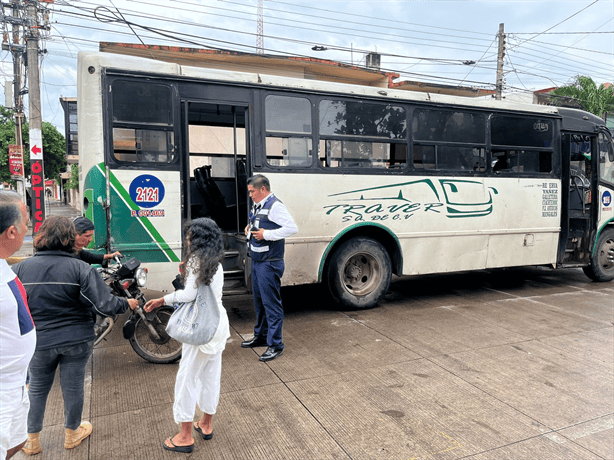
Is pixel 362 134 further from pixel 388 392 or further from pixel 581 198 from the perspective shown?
pixel 581 198

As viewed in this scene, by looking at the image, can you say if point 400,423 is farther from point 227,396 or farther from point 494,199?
point 494,199

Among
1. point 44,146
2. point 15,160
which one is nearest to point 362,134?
→ point 15,160

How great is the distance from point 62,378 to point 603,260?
9.08 metres

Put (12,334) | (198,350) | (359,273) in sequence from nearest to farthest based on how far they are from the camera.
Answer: (12,334), (198,350), (359,273)

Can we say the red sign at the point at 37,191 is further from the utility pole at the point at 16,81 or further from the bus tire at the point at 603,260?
the bus tire at the point at 603,260

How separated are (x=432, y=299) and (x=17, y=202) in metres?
6.44

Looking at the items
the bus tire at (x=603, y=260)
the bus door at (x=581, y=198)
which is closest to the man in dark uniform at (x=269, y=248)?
the bus door at (x=581, y=198)

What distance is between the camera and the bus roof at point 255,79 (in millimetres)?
5082

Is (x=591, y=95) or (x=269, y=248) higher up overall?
(x=591, y=95)

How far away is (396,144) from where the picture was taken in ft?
21.7

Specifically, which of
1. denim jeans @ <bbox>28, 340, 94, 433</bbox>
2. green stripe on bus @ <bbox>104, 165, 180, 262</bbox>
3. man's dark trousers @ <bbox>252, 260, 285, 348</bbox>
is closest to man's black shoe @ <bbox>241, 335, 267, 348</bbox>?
man's dark trousers @ <bbox>252, 260, 285, 348</bbox>

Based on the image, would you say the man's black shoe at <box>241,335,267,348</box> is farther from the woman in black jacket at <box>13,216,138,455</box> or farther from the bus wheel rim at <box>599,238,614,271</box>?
the bus wheel rim at <box>599,238,614,271</box>

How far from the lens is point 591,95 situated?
2273cm

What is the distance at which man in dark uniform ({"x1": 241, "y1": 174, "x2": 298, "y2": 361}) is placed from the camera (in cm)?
470
